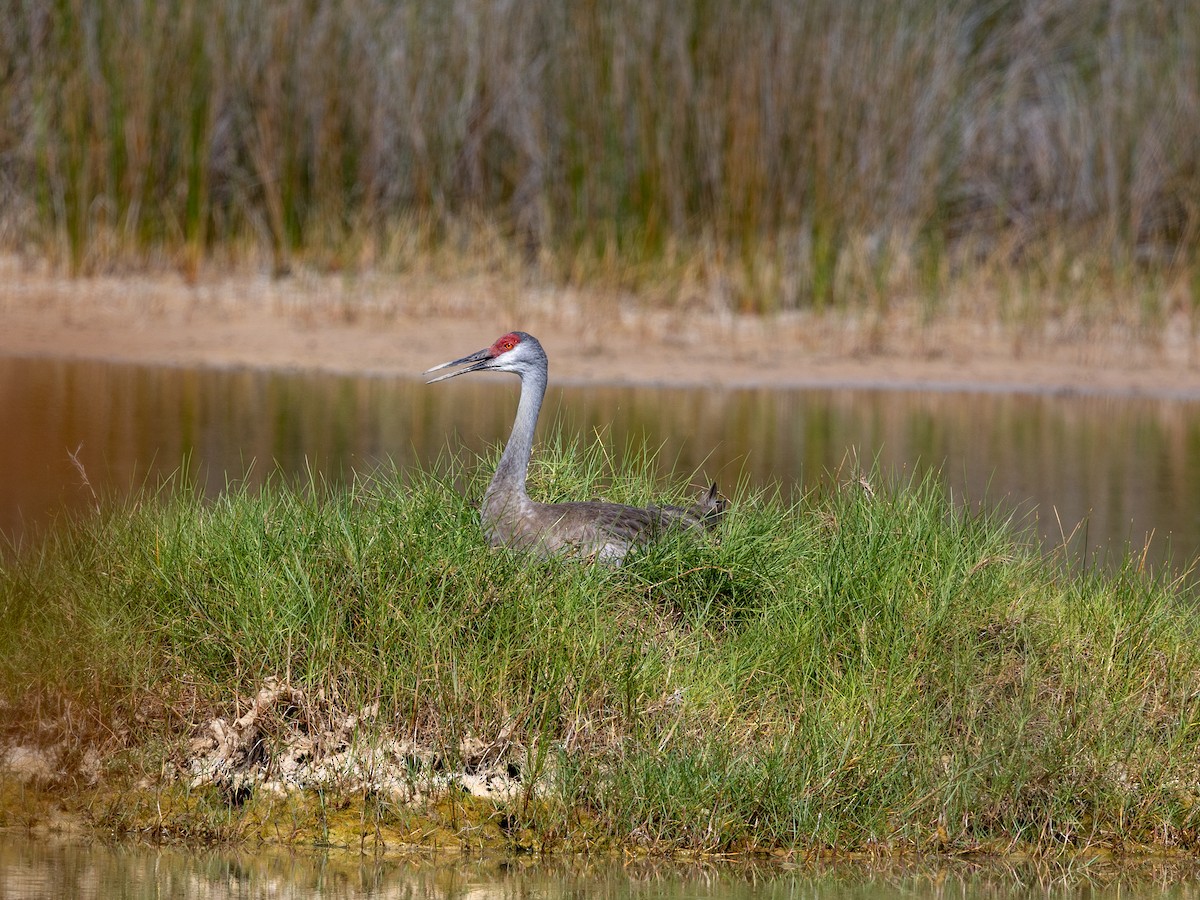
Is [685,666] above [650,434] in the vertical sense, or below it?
below

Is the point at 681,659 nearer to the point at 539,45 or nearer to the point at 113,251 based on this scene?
the point at 113,251

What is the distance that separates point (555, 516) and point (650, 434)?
447 centimetres

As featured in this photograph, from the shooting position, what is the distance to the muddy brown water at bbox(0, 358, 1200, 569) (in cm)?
897

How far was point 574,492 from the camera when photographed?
675 centimetres

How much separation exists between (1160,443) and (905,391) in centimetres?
238

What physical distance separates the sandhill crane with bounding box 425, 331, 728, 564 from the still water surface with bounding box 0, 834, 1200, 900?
1.36 m

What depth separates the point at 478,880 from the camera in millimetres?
4438

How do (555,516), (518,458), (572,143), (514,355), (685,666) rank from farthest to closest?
1. (572,143)
2. (514,355)
3. (518,458)
4. (555,516)
5. (685,666)

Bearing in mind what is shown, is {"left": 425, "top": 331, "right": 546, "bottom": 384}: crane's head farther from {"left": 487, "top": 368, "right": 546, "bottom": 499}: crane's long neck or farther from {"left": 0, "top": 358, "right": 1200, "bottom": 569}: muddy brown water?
{"left": 0, "top": 358, "right": 1200, "bottom": 569}: muddy brown water

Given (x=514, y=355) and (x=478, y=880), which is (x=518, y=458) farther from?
(x=478, y=880)

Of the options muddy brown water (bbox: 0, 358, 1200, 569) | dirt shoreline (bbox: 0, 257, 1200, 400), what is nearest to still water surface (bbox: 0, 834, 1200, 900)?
muddy brown water (bbox: 0, 358, 1200, 569)

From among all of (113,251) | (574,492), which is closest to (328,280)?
(113,251)

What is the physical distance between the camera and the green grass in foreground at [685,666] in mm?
4746

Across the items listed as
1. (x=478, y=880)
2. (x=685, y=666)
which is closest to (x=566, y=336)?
(x=685, y=666)
